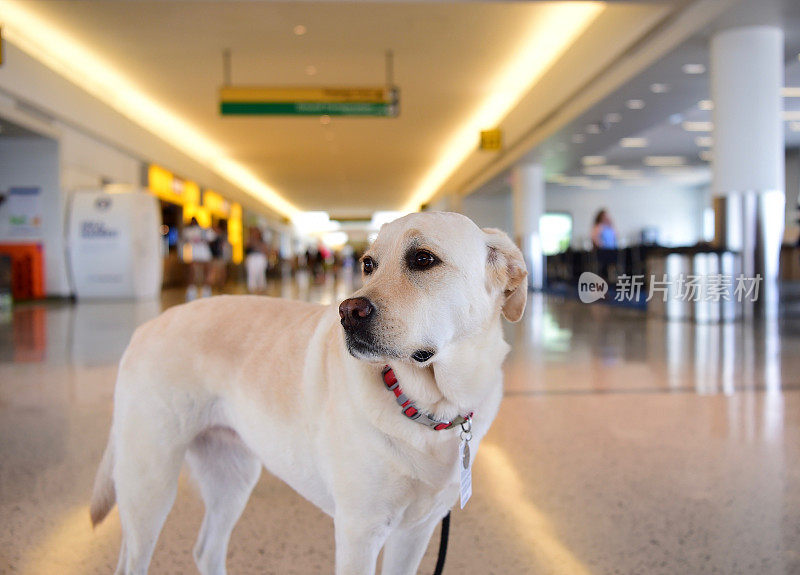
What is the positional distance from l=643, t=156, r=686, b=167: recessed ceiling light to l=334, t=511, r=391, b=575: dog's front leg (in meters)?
21.4

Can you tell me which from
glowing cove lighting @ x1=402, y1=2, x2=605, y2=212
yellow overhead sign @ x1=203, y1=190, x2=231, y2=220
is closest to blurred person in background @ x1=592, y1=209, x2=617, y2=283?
glowing cove lighting @ x1=402, y1=2, x2=605, y2=212

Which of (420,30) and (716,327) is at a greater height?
(420,30)

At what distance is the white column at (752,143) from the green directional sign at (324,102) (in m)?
5.47

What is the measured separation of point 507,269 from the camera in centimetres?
129

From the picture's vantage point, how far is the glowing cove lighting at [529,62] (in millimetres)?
9477

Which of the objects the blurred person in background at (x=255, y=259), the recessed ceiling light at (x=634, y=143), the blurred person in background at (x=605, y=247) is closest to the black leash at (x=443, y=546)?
the blurred person in background at (x=605, y=247)

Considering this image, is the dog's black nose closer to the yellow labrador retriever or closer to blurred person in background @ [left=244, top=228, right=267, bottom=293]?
the yellow labrador retriever

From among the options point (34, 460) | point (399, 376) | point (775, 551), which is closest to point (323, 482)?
point (399, 376)

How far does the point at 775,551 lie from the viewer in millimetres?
1742

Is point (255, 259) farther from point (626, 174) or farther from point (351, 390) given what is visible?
point (626, 174)

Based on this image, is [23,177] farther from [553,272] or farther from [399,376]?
[399,376]

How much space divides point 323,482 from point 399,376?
→ 0.31 meters

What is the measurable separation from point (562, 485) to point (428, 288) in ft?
4.70

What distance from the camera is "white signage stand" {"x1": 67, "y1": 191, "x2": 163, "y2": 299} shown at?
41.3ft
